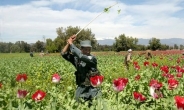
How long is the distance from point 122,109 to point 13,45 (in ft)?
493

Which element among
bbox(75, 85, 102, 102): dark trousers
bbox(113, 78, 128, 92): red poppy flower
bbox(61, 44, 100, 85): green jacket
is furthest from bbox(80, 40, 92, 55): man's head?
bbox(113, 78, 128, 92): red poppy flower

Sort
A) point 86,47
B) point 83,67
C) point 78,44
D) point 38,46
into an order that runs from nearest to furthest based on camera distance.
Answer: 1. point 86,47
2. point 83,67
3. point 78,44
4. point 38,46

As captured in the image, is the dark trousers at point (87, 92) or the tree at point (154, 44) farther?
the tree at point (154, 44)

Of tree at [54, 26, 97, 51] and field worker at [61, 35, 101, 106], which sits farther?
tree at [54, 26, 97, 51]

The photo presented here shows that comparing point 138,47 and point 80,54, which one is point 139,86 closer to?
point 80,54

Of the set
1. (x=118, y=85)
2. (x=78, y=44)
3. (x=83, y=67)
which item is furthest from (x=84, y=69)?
(x=78, y=44)

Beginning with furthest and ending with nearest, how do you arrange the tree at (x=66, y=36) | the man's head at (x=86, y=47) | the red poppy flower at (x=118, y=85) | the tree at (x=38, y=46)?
the tree at (x=38, y=46), the tree at (x=66, y=36), the man's head at (x=86, y=47), the red poppy flower at (x=118, y=85)

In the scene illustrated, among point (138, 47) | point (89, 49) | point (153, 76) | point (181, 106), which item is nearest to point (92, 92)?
point (89, 49)

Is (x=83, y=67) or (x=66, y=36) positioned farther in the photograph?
(x=66, y=36)

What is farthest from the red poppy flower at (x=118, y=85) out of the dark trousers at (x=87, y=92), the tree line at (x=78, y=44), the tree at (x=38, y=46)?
the tree at (x=38, y=46)

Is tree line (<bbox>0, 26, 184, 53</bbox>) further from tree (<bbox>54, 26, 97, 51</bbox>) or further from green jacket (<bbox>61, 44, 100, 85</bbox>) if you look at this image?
green jacket (<bbox>61, 44, 100, 85</bbox>)

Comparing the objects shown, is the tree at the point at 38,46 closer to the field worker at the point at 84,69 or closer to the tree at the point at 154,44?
the tree at the point at 154,44

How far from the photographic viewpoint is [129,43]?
356 feet

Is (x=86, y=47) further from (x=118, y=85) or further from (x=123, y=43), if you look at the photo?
(x=123, y=43)
